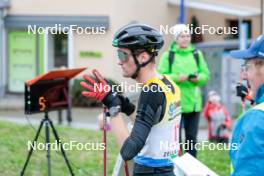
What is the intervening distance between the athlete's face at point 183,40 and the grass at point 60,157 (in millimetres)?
1660

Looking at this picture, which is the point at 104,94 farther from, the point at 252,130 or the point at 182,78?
the point at 182,78

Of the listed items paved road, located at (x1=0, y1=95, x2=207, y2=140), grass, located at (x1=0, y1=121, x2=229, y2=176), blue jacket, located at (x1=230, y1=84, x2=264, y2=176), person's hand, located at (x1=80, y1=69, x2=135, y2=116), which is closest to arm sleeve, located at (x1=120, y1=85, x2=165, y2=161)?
person's hand, located at (x1=80, y1=69, x2=135, y2=116)

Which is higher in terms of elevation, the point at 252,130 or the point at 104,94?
the point at 104,94

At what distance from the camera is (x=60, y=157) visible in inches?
346

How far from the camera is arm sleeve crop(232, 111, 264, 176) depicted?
2.88m

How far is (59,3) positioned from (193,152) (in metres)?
17.2

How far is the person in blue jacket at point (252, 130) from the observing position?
288cm

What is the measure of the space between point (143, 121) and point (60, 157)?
501 cm

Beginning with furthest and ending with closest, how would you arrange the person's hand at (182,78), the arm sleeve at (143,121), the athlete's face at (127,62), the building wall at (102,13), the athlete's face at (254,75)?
the building wall at (102,13), the person's hand at (182,78), the athlete's face at (127,62), the arm sleeve at (143,121), the athlete's face at (254,75)

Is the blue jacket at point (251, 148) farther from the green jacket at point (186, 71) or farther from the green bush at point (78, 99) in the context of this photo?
the green bush at point (78, 99)

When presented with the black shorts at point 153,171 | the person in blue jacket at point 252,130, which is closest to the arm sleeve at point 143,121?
the black shorts at point 153,171

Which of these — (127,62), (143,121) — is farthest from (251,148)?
(127,62)

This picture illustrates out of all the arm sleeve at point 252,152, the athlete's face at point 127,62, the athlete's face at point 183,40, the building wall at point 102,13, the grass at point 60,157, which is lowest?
the grass at point 60,157

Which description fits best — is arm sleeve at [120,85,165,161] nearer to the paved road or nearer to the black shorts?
the black shorts
